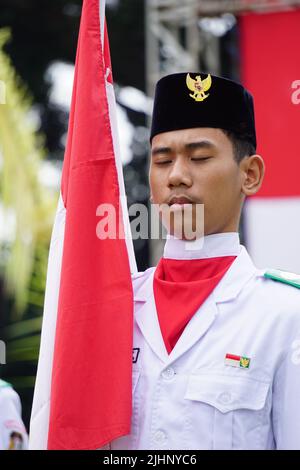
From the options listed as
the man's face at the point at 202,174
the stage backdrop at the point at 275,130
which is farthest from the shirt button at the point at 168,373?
the stage backdrop at the point at 275,130

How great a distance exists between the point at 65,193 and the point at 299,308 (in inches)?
26.9

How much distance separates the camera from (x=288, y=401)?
69.7 inches

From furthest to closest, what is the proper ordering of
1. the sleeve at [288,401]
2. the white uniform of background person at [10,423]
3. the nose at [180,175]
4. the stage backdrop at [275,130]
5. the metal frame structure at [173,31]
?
the metal frame structure at [173,31] < the stage backdrop at [275,130] < the white uniform of background person at [10,423] < the nose at [180,175] < the sleeve at [288,401]

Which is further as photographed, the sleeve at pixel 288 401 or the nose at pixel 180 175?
the nose at pixel 180 175

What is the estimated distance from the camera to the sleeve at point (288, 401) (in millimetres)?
1752

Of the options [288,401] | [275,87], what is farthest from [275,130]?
[288,401]

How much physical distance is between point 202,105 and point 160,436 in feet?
2.55

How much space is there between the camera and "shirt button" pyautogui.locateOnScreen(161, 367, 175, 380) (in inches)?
72.4

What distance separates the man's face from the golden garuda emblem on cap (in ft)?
0.39

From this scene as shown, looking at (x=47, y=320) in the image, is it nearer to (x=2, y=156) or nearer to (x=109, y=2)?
(x=2, y=156)

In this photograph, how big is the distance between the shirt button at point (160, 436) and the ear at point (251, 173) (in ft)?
1.99

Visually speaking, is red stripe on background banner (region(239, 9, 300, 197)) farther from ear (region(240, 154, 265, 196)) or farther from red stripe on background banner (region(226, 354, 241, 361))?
red stripe on background banner (region(226, 354, 241, 361))

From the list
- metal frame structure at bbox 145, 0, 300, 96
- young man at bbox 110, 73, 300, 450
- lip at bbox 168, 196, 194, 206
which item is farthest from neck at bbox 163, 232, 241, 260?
metal frame structure at bbox 145, 0, 300, 96

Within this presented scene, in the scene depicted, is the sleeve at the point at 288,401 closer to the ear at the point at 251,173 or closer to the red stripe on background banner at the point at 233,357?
the red stripe on background banner at the point at 233,357
